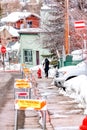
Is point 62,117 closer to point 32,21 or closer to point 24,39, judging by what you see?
point 24,39

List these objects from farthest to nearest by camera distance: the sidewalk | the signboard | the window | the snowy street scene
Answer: the window < the sidewalk < the snowy street scene < the signboard

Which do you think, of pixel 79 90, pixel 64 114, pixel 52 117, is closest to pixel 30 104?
pixel 52 117

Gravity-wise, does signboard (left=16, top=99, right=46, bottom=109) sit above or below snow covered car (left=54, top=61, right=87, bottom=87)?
above

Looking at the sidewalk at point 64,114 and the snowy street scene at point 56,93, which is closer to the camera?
the snowy street scene at point 56,93

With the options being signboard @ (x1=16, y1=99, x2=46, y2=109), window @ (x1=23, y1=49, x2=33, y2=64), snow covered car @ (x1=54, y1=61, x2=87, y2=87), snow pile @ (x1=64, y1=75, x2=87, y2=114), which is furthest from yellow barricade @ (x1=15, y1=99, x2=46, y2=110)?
window @ (x1=23, y1=49, x2=33, y2=64)

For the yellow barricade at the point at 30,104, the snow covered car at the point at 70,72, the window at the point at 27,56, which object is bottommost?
the window at the point at 27,56

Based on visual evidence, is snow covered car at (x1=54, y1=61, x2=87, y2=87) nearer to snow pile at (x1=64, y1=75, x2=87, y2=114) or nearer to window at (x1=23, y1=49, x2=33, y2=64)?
snow pile at (x1=64, y1=75, x2=87, y2=114)

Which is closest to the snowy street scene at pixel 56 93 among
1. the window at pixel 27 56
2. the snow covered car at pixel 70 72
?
the snow covered car at pixel 70 72

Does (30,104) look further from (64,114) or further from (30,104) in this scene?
(64,114)

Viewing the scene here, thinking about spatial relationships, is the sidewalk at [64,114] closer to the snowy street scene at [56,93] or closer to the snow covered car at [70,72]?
the snowy street scene at [56,93]

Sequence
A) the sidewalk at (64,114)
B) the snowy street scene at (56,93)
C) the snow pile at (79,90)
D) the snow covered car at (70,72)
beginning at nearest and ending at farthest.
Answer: the snowy street scene at (56,93)
the sidewalk at (64,114)
the snow pile at (79,90)
the snow covered car at (70,72)

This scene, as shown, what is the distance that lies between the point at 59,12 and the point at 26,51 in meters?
21.2

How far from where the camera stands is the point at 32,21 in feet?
354

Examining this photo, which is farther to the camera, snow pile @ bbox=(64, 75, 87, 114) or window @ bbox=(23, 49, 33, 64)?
window @ bbox=(23, 49, 33, 64)
